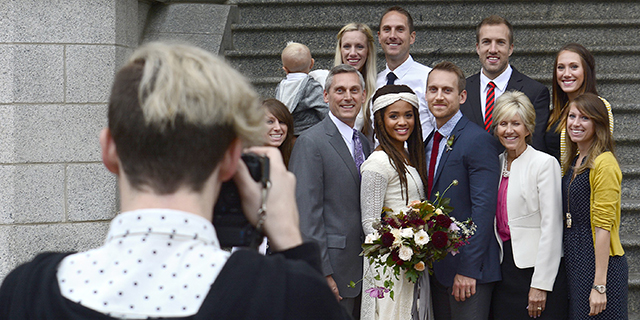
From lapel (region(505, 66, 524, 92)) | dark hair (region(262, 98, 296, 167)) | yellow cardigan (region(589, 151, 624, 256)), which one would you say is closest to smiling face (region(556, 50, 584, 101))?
lapel (region(505, 66, 524, 92))

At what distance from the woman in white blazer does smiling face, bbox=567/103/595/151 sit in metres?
0.22

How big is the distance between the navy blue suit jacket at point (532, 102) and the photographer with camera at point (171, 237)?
3383 mm

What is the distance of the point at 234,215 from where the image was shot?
1169 millimetres

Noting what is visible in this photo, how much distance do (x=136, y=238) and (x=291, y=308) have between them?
271 millimetres

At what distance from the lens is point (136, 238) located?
0.99m

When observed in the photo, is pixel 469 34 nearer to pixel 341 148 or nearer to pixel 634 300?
pixel 634 300

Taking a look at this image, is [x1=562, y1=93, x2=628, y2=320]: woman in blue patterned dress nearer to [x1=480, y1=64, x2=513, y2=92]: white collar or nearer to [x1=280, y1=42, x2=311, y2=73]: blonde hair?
[x1=480, y1=64, x2=513, y2=92]: white collar

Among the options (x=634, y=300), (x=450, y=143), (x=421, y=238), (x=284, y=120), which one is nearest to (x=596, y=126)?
(x=450, y=143)

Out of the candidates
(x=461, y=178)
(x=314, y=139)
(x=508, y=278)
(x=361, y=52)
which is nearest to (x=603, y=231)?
(x=508, y=278)

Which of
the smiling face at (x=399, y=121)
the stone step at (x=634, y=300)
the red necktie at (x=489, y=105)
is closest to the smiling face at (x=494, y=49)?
the red necktie at (x=489, y=105)

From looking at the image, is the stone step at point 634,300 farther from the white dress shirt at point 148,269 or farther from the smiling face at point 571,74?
the white dress shirt at point 148,269

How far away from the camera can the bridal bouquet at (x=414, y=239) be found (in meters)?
3.22

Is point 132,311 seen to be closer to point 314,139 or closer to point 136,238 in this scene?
point 136,238

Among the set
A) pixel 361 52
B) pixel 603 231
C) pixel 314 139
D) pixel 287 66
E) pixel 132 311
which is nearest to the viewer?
pixel 132 311
